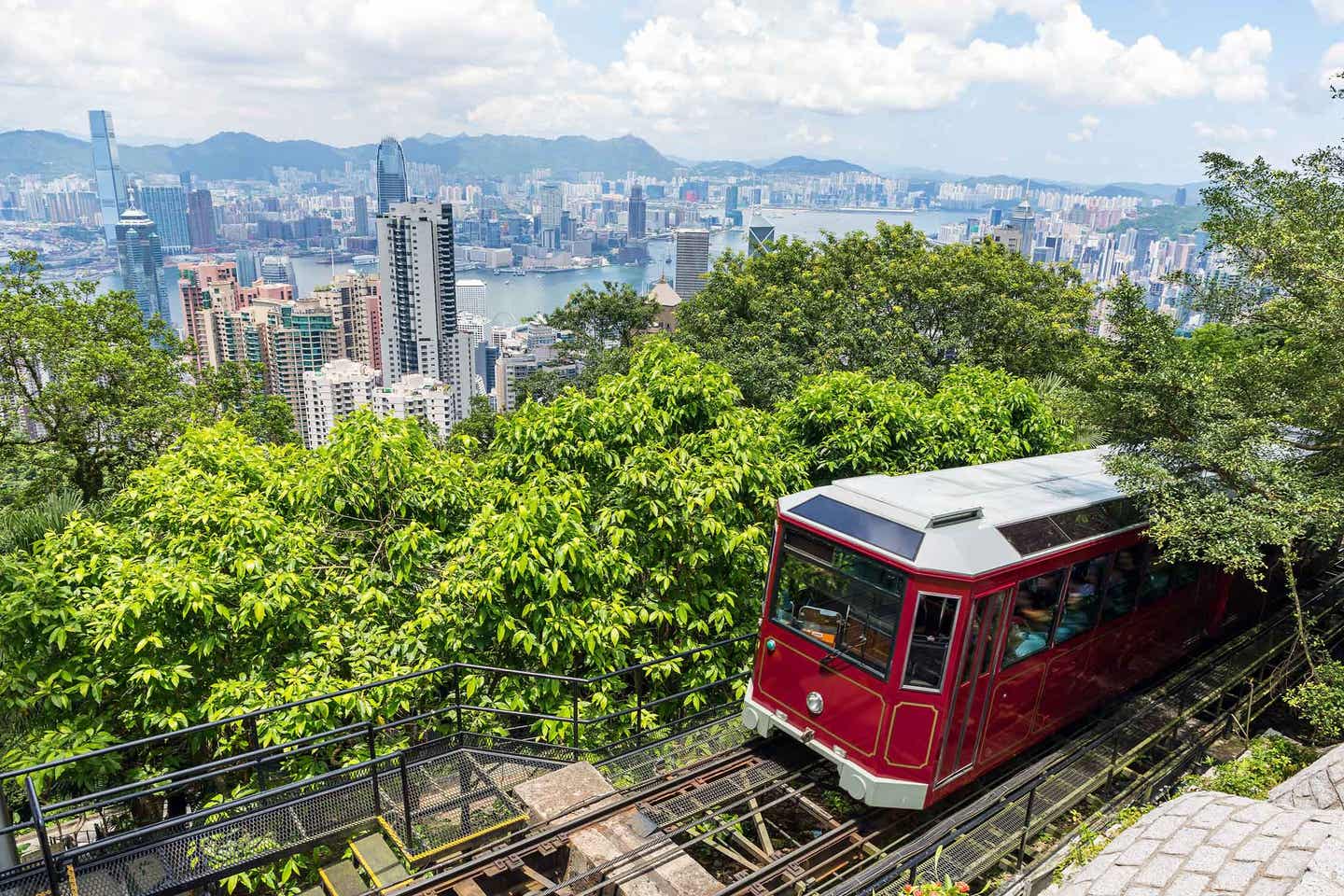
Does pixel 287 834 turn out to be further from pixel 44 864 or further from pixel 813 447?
pixel 813 447

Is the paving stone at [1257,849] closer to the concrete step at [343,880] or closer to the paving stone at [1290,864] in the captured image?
the paving stone at [1290,864]

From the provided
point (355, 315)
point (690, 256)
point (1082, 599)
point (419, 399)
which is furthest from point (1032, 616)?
point (690, 256)

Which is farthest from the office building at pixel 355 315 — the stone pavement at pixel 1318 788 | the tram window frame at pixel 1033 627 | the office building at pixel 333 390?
the stone pavement at pixel 1318 788

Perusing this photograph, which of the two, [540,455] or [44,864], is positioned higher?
[540,455]

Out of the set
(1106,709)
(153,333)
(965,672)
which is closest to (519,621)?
(965,672)

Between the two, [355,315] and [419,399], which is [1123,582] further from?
[355,315]

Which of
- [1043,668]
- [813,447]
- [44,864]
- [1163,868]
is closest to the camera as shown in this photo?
[1163,868]
